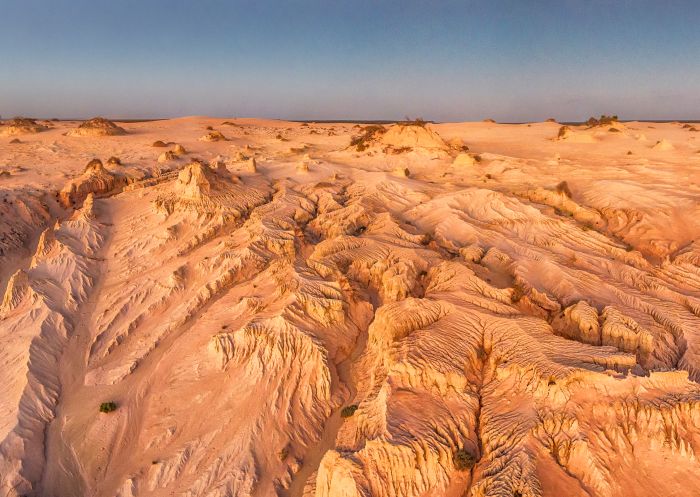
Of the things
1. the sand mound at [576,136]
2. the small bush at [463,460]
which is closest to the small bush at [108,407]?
the small bush at [463,460]

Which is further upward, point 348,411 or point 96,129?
point 96,129

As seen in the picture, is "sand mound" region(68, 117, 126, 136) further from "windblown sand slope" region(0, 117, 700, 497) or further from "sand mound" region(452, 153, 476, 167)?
"sand mound" region(452, 153, 476, 167)

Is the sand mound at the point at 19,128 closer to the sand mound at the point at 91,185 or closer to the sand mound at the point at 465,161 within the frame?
the sand mound at the point at 91,185

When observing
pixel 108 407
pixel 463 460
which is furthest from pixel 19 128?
pixel 463 460

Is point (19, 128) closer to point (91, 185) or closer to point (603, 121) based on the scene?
point (91, 185)

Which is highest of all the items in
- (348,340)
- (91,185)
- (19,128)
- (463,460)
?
(19,128)

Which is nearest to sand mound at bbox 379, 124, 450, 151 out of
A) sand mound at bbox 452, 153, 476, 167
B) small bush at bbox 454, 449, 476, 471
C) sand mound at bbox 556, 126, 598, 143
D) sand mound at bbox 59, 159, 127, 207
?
sand mound at bbox 452, 153, 476, 167
